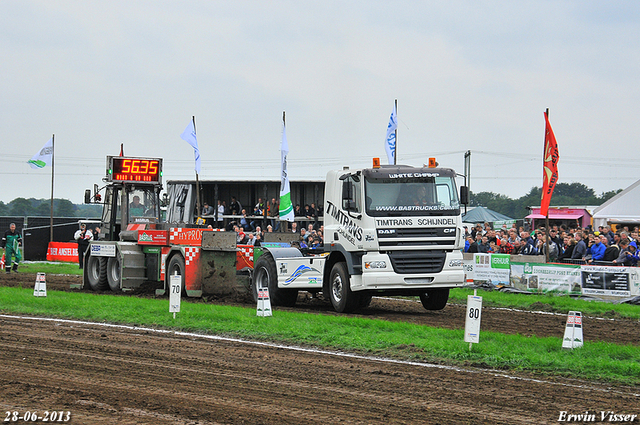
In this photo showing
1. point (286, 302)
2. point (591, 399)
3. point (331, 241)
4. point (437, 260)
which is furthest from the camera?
point (286, 302)

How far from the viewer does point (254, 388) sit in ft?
26.1

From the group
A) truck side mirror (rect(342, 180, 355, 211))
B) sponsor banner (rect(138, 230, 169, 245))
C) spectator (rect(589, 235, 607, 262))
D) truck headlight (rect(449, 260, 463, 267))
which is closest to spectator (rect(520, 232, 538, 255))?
spectator (rect(589, 235, 607, 262))

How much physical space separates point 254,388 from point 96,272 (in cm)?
1565

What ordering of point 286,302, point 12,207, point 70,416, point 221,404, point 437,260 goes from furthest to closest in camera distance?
point 12,207 < point 286,302 < point 437,260 < point 221,404 < point 70,416

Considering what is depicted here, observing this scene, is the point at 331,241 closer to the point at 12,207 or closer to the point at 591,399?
the point at 591,399

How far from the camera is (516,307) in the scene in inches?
708

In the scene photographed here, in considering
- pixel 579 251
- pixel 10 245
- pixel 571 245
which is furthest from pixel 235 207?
pixel 579 251

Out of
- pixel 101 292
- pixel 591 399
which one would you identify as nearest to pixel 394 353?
pixel 591 399

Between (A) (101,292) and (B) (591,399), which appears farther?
(A) (101,292)

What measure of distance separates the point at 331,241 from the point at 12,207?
85121 millimetres

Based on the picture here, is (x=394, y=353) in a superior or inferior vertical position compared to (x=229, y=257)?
inferior

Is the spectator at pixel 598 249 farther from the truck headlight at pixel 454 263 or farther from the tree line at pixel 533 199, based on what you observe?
the tree line at pixel 533 199

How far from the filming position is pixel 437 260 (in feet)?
49.2

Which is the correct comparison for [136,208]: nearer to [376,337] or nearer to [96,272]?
[96,272]
